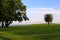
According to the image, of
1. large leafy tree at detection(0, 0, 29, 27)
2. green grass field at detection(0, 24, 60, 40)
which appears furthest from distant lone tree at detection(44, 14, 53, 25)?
green grass field at detection(0, 24, 60, 40)

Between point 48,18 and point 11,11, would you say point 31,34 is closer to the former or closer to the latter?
point 11,11

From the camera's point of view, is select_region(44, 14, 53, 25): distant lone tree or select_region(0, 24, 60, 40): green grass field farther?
select_region(44, 14, 53, 25): distant lone tree

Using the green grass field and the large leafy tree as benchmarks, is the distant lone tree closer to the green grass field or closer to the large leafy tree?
the large leafy tree

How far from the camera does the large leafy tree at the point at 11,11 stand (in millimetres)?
53450

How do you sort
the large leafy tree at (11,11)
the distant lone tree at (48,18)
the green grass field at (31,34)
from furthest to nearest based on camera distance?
the distant lone tree at (48,18), the large leafy tree at (11,11), the green grass field at (31,34)

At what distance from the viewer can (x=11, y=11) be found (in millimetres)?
57906

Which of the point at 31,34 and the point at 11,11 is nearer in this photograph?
the point at 31,34

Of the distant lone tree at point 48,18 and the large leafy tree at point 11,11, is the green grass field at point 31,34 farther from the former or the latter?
the distant lone tree at point 48,18

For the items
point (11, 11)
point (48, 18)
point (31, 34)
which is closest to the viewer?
point (31, 34)

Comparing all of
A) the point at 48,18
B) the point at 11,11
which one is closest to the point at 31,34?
the point at 11,11

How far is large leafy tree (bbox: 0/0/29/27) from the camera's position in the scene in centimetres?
5345

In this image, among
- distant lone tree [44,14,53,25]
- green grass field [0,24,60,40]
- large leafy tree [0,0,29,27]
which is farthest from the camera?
distant lone tree [44,14,53,25]

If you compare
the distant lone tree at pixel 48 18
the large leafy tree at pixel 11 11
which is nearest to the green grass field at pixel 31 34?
the large leafy tree at pixel 11 11

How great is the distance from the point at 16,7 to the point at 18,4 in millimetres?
1702
